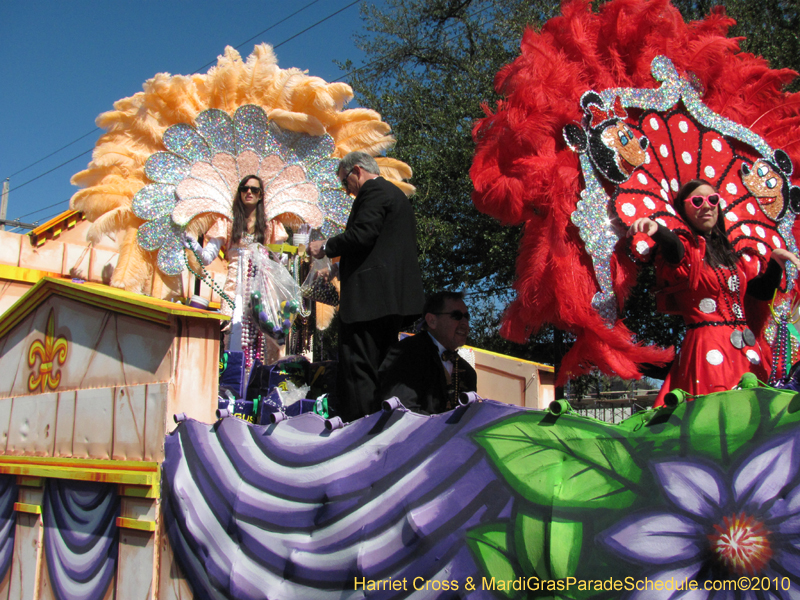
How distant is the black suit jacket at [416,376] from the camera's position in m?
2.82

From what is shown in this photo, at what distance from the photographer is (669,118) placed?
3562 millimetres

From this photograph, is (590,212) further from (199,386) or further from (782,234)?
(199,386)

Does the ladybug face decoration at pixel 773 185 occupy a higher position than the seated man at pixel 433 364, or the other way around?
the ladybug face decoration at pixel 773 185

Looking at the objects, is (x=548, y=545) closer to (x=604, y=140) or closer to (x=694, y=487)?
(x=694, y=487)

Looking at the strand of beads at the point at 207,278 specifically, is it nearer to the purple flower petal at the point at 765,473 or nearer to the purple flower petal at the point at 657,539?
the purple flower petal at the point at 657,539

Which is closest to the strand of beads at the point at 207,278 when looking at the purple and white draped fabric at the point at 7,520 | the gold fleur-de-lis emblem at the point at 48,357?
the gold fleur-de-lis emblem at the point at 48,357

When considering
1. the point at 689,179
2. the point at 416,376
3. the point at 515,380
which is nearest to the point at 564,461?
the point at 416,376

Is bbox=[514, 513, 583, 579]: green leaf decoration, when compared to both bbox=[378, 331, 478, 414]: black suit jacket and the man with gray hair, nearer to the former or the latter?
bbox=[378, 331, 478, 414]: black suit jacket

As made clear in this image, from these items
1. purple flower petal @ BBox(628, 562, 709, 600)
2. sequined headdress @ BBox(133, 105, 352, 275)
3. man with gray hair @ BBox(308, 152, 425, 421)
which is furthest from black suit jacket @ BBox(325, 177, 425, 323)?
sequined headdress @ BBox(133, 105, 352, 275)

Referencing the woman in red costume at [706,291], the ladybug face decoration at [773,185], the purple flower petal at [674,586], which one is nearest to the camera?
the purple flower petal at [674,586]

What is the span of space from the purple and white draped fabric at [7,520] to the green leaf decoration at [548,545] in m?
3.37

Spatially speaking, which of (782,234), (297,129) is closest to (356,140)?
(297,129)

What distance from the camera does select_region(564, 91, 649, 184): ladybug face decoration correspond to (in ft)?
10.7

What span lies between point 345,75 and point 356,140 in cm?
626
